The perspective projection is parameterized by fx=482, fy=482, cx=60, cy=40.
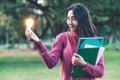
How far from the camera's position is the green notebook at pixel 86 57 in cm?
440

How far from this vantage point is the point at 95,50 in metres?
4.52

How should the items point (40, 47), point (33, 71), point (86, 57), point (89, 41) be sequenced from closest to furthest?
point (40, 47), point (89, 41), point (86, 57), point (33, 71)

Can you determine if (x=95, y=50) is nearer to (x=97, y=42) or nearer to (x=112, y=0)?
(x=97, y=42)

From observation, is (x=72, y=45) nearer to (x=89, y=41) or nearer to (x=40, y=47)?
(x=89, y=41)

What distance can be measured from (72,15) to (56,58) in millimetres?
419

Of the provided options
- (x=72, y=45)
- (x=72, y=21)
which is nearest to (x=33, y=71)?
(x=72, y=45)

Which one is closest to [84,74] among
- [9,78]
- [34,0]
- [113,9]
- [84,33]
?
[84,33]

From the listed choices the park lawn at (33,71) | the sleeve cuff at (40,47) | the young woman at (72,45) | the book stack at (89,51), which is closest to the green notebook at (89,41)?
the book stack at (89,51)

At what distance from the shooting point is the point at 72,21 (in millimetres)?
4379

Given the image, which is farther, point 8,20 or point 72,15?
point 8,20

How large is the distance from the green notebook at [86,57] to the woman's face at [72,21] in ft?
0.71

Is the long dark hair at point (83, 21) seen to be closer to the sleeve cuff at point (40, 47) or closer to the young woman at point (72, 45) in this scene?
the young woman at point (72, 45)

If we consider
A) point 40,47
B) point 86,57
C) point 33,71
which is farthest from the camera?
point 33,71

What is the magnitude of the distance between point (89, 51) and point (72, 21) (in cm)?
34
